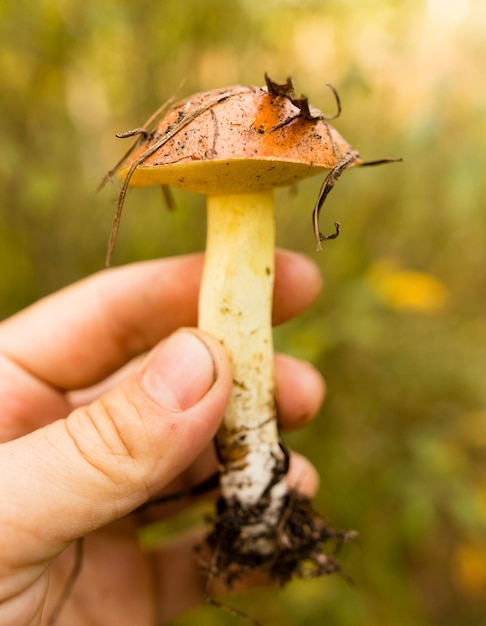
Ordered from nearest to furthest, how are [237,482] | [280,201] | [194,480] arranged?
1. [237,482]
2. [194,480]
3. [280,201]

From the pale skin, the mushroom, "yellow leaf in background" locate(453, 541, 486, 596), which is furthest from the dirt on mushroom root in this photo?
"yellow leaf in background" locate(453, 541, 486, 596)

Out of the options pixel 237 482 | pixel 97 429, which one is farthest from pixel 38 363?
pixel 237 482

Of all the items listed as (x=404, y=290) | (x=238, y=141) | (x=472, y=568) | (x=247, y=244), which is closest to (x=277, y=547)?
(x=247, y=244)

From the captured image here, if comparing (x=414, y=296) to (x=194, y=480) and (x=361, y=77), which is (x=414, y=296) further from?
(x=194, y=480)

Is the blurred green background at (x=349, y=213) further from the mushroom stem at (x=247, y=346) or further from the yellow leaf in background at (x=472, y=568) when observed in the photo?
the mushroom stem at (x=247, y=346)

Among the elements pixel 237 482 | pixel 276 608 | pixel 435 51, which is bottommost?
pixel 276 608

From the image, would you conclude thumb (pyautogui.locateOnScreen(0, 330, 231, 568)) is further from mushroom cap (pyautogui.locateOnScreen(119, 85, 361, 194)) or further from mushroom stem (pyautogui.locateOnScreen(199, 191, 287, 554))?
mushroom cap (pyautogui.locateOnScreen(119, 85, 361, 194))
